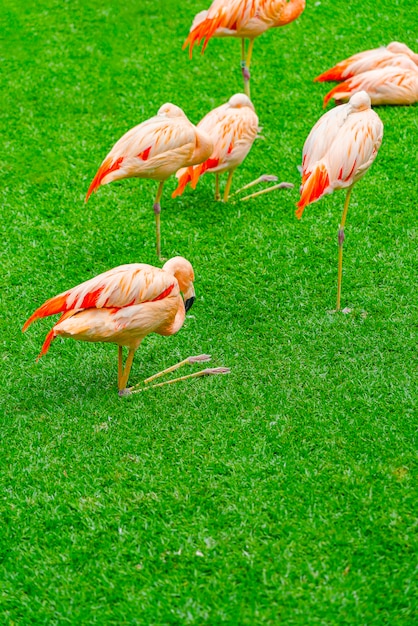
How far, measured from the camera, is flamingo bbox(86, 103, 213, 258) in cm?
470

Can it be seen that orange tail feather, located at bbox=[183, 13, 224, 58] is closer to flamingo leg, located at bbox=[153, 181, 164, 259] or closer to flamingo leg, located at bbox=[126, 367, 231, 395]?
flamingo leg, located at bbox=[153, 181, 164, 259]

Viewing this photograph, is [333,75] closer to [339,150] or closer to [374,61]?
[374,61]

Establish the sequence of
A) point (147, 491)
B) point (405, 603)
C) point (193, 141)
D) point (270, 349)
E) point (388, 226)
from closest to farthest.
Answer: point (405, 603) < point (147, 491) < point (270, 349) < point (193, 141) < point (388, 226)

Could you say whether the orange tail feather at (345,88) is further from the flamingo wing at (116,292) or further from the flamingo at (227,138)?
the flamingo wing at (116,292)

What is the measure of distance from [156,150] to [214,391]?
1.55 metres

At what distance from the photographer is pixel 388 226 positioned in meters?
5.23

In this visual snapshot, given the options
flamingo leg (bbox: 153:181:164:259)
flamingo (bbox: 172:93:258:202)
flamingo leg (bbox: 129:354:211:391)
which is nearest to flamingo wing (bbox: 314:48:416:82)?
flamingo (bbox: 172:93:258:202)

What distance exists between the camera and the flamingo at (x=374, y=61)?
641cm

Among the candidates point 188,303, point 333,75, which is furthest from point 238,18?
point 188,303

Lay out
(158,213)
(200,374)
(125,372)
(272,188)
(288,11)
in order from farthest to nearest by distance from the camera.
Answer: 1. (288,11)
2. (272,188)
3. (158,213)
4. (200,374)
5. (125,372)

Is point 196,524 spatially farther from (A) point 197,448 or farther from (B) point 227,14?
(B) point 227,14

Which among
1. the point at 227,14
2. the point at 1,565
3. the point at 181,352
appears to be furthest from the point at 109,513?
the point at 227,14

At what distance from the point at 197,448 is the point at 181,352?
0.80m

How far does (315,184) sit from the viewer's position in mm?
4168
